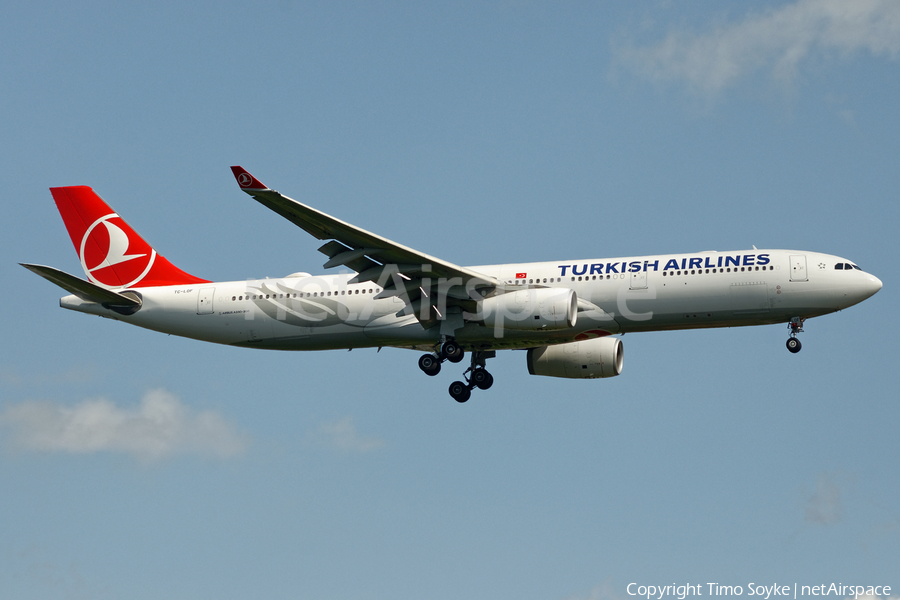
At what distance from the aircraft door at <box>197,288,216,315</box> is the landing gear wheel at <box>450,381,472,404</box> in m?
9.41

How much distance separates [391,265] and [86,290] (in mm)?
11732

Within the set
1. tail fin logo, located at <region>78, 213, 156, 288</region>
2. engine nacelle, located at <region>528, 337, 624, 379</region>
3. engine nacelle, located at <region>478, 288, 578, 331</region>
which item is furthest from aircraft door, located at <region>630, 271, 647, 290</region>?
tail fin logo, located at <region>78, 213, 156, 288</region>

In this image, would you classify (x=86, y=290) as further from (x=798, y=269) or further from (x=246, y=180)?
(x=798, y=269)

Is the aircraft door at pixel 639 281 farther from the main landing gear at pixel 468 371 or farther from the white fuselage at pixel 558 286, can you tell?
the main landing gear at pixel 468 371

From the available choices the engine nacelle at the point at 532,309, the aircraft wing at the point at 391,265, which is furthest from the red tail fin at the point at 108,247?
the engine nacelle at the point at 532,309

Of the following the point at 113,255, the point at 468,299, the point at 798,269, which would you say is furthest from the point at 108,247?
the point at 798,269

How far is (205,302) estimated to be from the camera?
39.4 metres

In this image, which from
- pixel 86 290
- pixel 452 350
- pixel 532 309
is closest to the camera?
pixel 532 309

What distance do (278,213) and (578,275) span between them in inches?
420

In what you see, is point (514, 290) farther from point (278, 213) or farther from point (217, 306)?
point (217, 306)

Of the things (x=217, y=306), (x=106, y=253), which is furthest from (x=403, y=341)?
(x=106, y=253)

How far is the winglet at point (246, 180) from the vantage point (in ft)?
97.6

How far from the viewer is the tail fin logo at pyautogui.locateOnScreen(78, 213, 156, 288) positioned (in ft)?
136

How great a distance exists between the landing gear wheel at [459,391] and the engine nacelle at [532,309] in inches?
179
